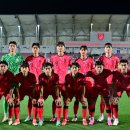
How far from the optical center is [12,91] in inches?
212

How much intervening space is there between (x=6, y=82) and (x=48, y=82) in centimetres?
74

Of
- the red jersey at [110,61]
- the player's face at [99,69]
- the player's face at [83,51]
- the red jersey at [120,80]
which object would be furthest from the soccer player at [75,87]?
the red jersey at [110,61]

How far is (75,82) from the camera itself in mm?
5512

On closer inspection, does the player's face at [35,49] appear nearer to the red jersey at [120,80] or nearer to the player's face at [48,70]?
the player's face at [48,70]

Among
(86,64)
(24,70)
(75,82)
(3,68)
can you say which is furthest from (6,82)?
(86,64)

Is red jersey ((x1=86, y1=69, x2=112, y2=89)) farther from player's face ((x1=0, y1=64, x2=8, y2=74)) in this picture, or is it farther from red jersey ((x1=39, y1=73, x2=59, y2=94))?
player's face ((x1=0, y1=64, x2=8, y2=74))

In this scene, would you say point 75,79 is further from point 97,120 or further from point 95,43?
point 95,43

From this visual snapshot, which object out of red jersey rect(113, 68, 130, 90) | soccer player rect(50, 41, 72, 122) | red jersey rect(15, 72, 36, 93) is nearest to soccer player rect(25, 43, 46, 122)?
soccer player rect(50, 41, 72, 122)

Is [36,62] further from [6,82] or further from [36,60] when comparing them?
[6,82]

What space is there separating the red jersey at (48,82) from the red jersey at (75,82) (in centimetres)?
21

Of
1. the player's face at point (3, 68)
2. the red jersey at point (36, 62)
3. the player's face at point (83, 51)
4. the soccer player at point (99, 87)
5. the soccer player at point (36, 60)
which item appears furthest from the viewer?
the red jersey at point (36, 62)

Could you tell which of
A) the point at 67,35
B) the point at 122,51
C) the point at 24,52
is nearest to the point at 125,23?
the point at 67,35

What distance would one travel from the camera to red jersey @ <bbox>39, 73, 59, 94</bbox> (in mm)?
5471

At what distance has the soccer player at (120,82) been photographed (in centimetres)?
550
